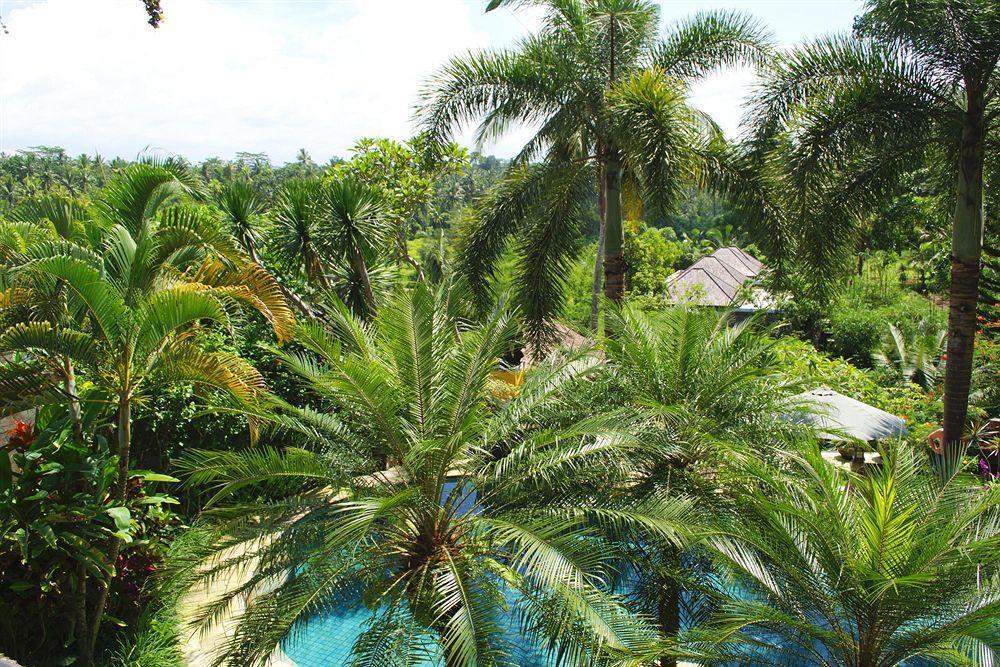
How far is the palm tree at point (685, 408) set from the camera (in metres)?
5.43

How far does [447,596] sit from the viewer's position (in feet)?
15.6

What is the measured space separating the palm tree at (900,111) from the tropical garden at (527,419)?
4 cm

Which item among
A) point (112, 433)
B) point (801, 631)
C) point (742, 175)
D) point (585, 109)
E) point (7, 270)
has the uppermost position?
point (585, 109)

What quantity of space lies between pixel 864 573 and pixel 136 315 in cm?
525

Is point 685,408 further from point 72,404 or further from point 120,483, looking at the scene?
point 72,404

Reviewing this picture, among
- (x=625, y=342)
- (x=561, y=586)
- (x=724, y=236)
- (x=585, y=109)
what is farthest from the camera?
(x=724, y=236)

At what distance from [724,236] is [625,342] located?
3681cm

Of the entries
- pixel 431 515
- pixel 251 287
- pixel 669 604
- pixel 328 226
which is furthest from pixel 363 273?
pixel 669 604

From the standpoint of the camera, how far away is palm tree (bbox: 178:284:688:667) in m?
4.42

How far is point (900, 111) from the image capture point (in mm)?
9258

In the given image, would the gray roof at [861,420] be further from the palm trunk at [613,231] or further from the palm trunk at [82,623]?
the palm trunk at [82,623]

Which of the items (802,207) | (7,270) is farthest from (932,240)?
(7,270)

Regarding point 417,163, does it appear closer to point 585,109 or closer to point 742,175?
point 585,109

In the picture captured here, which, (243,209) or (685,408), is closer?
(685,408)
